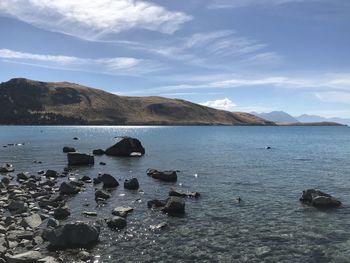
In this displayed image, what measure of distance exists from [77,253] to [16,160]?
55980 mm

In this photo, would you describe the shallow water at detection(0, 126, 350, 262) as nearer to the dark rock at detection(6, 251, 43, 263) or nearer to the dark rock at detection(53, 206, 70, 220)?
the dark rock at detection(53, 206, 70, 220)

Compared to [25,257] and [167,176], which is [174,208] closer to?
[25,257]

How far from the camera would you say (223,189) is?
43219 mm

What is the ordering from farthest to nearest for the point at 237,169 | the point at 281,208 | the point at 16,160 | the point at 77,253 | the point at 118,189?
the point at 16,160 < the point at 237,169 < the point at 118,189 < the point at 281,208 < the point at 77,253

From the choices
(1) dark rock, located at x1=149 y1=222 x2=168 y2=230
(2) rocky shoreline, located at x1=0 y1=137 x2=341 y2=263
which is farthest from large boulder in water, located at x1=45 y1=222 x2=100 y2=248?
(1) dark rock, located at x1=149 y1=222 x2=168 y2=230

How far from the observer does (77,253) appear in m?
23.0

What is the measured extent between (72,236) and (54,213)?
7.92 m

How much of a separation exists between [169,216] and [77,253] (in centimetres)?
999

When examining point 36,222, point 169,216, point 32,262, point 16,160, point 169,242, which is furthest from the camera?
point 16,160

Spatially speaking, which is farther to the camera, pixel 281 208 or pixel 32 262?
pixel 281 208

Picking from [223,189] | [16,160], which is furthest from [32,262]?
[16,160]

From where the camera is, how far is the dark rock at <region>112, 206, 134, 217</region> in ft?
104

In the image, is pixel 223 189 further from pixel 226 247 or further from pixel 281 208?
pixel 226 247

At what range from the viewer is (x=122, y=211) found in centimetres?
3198
